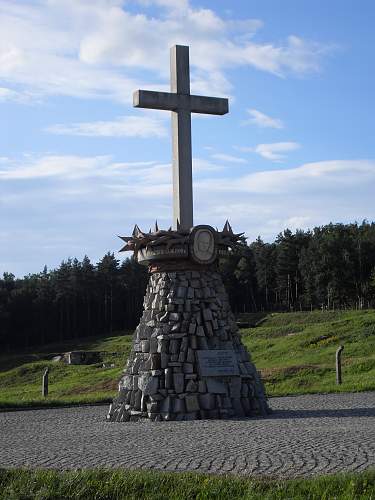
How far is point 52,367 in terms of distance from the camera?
49344 mm

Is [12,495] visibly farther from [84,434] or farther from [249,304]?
[249,304]

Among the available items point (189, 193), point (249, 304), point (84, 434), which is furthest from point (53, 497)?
point (249, 304)

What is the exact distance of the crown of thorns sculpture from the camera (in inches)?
593

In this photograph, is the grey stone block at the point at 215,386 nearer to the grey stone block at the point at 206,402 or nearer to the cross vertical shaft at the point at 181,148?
the grey stone block at the point at 206,402

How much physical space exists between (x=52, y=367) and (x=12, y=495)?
42.7m

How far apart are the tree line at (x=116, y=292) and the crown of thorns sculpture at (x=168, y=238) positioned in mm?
62353

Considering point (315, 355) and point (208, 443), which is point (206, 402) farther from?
point (315, 355)

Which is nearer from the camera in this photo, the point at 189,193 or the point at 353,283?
the point at 189,193

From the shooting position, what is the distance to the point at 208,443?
10820 millimetres

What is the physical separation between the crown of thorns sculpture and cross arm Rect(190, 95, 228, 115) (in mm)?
2420

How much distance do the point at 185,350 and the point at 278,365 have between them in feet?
60.0

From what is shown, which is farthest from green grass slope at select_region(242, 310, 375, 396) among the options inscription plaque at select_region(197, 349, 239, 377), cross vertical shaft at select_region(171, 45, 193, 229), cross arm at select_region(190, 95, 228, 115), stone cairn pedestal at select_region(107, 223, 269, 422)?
cross arm at select_region(190, 95, 228, 115)

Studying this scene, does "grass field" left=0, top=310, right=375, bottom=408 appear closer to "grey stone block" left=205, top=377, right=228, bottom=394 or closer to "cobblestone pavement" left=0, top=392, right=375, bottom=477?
"cobblestone pavement" left=0, top=392, right=375, bottom=477

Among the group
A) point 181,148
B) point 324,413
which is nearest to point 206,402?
point 324,413
